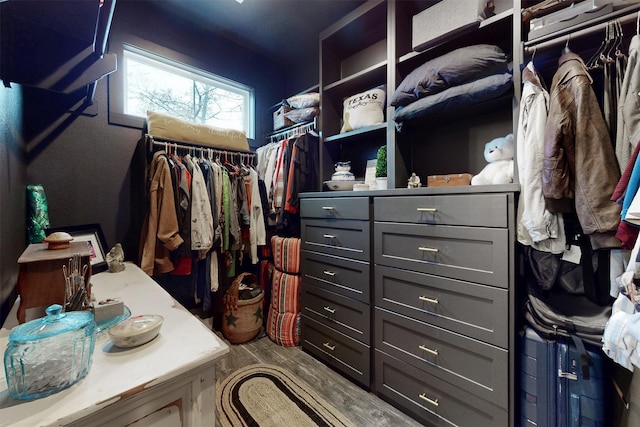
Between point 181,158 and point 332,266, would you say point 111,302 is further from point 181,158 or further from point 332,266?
point 181,158

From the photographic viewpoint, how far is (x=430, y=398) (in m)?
1.31

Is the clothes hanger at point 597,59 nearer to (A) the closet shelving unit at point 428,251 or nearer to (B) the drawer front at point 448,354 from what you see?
(A) the closet shelving unit at point 428,251

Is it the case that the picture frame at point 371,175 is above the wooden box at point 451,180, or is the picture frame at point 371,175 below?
above

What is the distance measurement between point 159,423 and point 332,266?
1.30 m

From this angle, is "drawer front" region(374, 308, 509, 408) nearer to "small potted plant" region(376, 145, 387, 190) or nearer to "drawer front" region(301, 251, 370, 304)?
"drawer front" region(301, 251, 370, 304)

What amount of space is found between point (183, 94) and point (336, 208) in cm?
185

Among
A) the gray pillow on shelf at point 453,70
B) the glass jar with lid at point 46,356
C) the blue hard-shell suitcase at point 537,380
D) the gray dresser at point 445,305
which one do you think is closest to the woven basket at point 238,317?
the gray dresser at point 445,305

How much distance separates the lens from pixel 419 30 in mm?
1509

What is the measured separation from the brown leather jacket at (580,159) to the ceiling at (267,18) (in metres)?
1.71

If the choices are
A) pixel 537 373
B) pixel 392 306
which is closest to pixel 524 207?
pixel 537 373

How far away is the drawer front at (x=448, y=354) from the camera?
1.12 m

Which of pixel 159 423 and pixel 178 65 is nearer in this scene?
pixel 159 423

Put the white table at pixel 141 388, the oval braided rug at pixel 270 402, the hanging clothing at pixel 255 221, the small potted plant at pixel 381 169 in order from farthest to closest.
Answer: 1. the hanging clothing at pixel 255 221
2. the small potted plant at pixel 381 169
3. the oval braided rug at pixel 270 402
4. the white table at pixel 141 388

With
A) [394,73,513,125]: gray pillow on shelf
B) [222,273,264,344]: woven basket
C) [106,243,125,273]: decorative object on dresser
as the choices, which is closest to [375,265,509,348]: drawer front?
[394,73,513,125]: gray pillow on shelf
